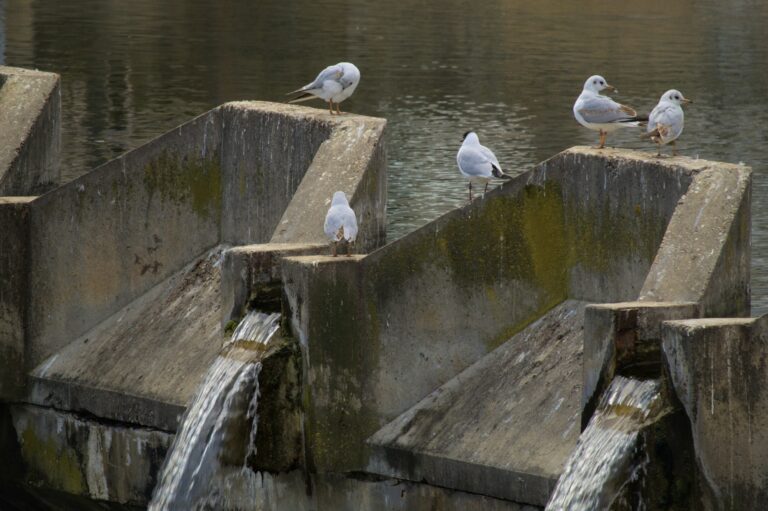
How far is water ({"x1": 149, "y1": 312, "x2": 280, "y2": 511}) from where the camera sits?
10.8 m

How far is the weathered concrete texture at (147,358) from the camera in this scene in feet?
40.1

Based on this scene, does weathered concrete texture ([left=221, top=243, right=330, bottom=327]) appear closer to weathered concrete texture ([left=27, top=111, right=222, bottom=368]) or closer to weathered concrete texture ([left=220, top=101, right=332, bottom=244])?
weathered concrete texture ([left=220, top=101, right=332, bottom=244])

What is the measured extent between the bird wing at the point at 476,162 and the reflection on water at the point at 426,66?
3814 mm

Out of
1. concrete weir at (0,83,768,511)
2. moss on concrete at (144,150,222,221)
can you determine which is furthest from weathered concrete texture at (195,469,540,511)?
moss on concrete at (144,150,222,221)

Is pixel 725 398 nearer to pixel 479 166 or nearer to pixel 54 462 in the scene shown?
pixel 479 166

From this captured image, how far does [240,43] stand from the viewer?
118ft

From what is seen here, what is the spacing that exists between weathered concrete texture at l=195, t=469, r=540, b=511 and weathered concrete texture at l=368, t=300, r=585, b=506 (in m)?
0.07

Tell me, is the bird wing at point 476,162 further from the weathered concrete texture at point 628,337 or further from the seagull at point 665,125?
the weathered concrete texture at point 628,337

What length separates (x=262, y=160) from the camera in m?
12.9

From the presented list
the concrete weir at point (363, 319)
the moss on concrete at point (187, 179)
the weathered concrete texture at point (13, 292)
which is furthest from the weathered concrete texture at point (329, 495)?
the moss on concrete at point (187, 179)

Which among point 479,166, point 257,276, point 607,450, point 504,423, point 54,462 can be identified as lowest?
point 54,462

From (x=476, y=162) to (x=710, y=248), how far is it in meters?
2.28

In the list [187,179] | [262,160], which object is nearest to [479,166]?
[262,160]

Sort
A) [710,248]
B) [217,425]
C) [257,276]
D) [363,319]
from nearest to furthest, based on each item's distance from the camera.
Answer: [710,248] → [363,319] → [217,425] → [257,276]
